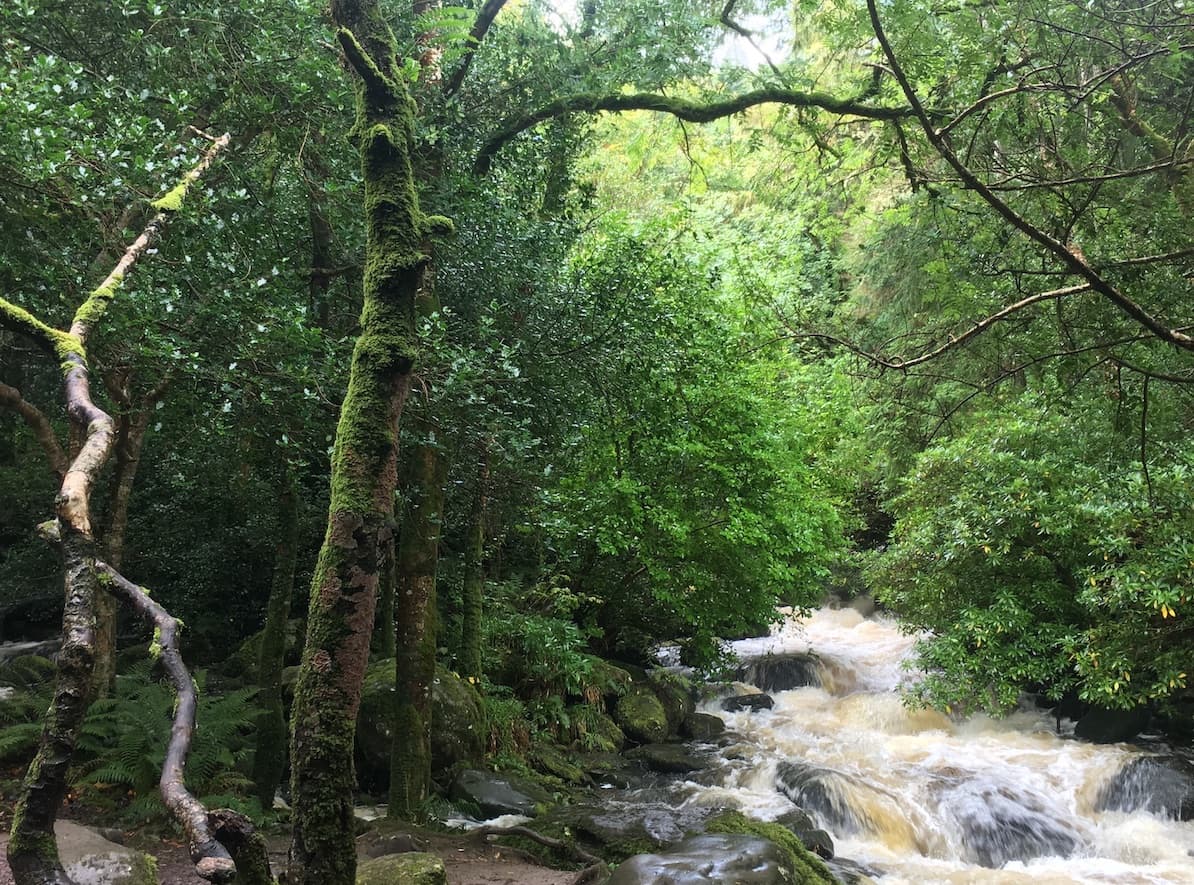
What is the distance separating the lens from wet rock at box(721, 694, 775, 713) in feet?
46.4

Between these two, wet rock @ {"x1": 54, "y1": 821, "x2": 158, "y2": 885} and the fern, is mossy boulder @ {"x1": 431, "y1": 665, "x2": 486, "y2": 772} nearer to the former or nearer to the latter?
the fern

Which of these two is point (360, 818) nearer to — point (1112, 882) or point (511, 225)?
point (511, 225)

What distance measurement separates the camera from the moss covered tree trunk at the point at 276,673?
Answer: 7270 millimetres

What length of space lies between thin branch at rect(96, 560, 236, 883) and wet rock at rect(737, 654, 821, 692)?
14.5 meters

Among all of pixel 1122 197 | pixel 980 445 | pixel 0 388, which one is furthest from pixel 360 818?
pixel 980 445

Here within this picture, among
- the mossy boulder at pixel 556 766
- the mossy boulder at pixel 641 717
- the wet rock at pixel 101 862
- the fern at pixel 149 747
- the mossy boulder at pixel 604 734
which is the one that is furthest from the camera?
the mossy boulder at pixel 641 717

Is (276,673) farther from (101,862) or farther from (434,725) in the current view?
(101,862)

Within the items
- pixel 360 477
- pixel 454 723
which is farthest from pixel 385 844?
pixel 360 477

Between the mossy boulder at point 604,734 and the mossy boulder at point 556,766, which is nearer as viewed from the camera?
the mossy boulder at point 556,766

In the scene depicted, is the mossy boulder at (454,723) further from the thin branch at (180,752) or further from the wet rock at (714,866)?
the thin branch at (180,752)

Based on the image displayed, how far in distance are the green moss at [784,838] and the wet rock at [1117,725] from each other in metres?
6.38

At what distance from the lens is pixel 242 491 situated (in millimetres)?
10078

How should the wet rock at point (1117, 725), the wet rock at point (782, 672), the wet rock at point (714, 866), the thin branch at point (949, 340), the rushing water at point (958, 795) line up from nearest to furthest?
1. the thin branch at point (949, 340)
2. the wet rock at point (714, 866)
3. the rushing water at point (958, 795)
4. the wet rock at point (1117, 725)
5. the wet rock at point (782, 672)

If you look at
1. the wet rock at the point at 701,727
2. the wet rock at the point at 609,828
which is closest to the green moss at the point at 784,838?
the wet rock at the point at 609,828
